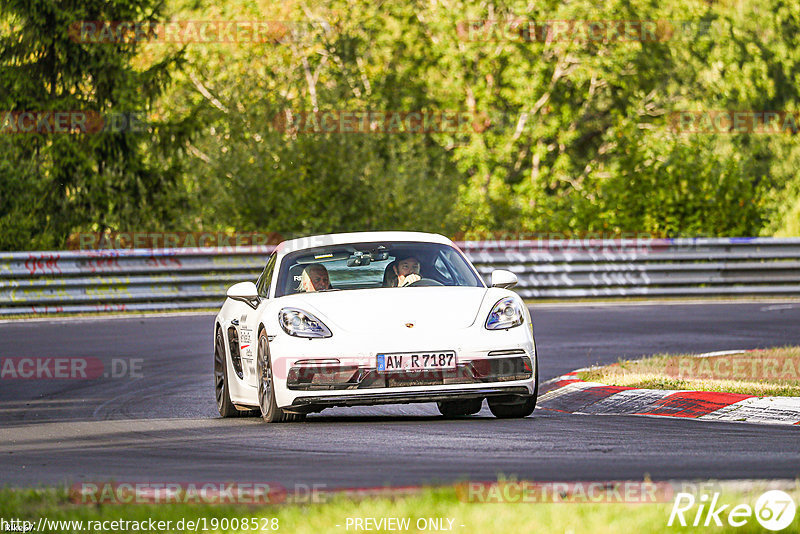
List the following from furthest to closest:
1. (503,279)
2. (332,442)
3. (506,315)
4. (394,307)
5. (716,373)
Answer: (716,373), (503,279), (506,315), (394,307), (332,442)

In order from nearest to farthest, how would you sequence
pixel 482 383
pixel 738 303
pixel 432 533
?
pixel 432 533 → pixel 482 383 → pixel 738 303

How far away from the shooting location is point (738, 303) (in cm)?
2414

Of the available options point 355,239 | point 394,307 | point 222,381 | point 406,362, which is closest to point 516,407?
point 406,362

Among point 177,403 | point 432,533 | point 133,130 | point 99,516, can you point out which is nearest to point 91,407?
point 177,403

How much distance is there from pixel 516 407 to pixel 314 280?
1740mm

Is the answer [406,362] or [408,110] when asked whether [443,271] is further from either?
[408,110]

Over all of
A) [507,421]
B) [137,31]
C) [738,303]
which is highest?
[137,31]

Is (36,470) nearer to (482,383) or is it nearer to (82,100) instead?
(482,383)

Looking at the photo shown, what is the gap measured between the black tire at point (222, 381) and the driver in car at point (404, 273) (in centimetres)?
166

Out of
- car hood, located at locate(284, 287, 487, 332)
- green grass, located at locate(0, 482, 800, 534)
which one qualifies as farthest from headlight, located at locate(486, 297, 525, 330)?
green grass, located at locate(0, 482, 800, 534)

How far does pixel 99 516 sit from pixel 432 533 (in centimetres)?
146

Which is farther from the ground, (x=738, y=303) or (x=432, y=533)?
(x=432, y=533)

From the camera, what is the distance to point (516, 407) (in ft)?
34.1

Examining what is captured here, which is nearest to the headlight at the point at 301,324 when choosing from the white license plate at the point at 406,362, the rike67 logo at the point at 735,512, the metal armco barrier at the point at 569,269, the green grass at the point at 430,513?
the white license plate at the point at 406,362
